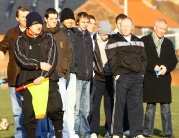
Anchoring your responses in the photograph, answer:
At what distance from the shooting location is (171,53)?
44.9 feet

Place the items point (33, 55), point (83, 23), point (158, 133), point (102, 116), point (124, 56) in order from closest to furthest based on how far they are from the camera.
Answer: point (33, 55), point (124, 56), point (83, 23), point (158, 133), point (102, 116)

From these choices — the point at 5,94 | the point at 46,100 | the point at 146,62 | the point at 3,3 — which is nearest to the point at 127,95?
the point at 146,62

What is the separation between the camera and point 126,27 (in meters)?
12.8

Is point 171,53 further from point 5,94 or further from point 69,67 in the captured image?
point 5,94

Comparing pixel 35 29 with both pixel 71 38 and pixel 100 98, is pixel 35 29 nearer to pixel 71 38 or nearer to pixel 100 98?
pixel 71 38

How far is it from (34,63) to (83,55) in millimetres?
2340

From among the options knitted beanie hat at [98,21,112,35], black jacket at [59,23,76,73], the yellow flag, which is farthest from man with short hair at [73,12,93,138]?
the yellow flag

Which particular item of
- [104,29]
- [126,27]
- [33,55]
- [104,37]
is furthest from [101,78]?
[33,55]

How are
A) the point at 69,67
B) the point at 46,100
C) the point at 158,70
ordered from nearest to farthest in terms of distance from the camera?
the point at 46,100, the point at 69,67, the point at 158,70

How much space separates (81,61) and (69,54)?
26.1 inches

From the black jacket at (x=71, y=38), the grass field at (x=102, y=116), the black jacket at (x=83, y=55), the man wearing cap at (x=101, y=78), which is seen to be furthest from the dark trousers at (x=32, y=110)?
the grass field at (x=102, y=116)

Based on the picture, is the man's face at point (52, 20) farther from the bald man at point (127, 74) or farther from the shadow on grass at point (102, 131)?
the shadow on grass at point (102, 131)

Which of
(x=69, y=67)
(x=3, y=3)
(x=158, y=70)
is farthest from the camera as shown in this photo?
(x=3, y=3)

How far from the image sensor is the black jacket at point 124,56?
1269cm
